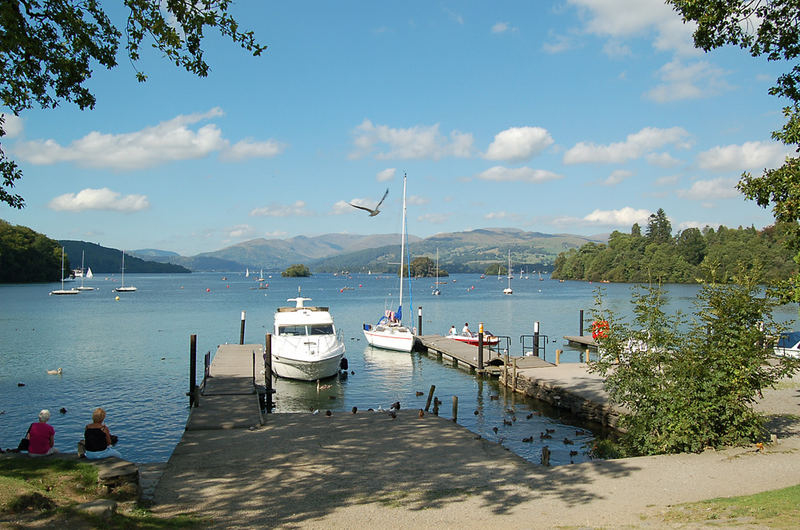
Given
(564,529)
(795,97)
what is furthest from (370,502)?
(795,97)

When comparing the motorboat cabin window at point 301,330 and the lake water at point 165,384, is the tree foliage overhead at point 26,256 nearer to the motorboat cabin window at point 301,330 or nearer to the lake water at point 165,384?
the lake water at point 165,384

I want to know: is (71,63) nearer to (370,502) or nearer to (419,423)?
(370,502)

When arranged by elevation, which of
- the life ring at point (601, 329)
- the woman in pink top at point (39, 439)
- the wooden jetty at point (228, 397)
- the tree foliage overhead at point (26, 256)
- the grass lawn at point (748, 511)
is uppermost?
the tree foliage overhead at point (26, 256)

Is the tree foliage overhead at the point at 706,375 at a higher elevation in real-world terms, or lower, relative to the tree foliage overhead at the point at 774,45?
lower

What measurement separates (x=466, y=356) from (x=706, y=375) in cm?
2158

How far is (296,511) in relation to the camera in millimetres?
9922

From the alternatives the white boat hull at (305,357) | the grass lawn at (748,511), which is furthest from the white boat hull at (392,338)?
the grass lawn at (748,511)

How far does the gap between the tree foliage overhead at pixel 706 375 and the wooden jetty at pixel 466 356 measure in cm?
1446

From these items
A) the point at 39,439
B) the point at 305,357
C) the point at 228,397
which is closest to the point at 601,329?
the point at 228,397

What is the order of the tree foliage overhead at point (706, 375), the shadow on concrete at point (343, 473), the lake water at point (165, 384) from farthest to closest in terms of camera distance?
the lake water at point (165, 384) < the tree foliage overhead at point (706, 375) < the shadow on concrete at point (343, 473)

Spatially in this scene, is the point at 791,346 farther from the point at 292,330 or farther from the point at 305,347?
the point at 292,330

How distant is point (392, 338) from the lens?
133 feet

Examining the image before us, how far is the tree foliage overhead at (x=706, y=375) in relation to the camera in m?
13.4

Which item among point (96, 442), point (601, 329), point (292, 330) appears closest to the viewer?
point (96, 442)
